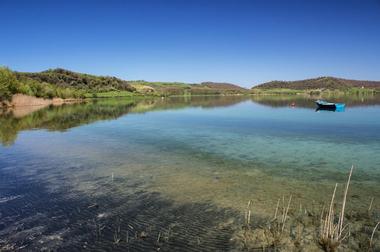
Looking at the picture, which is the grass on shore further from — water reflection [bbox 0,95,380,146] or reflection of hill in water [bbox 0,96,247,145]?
reflection of hill in water [bbox 0,96,247,145]

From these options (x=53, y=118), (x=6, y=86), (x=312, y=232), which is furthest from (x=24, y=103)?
(x=312, y=232)

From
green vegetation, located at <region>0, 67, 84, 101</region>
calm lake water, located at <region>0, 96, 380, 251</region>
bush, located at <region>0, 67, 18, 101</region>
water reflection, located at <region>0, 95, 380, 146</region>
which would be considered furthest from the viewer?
green vegetation, located at <region>0, 67, 84, 101</region>

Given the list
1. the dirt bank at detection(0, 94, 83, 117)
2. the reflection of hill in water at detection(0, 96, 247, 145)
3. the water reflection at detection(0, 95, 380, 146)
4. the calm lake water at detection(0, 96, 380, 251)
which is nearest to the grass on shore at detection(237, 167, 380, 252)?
the calm lake water at detection(0, 96, 380, 251)

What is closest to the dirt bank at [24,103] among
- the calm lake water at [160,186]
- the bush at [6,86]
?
the bush at [6,86]

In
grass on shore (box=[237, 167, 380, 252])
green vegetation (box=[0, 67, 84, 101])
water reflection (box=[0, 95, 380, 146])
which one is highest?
green vegetation (box=[0, 67, 84, 101])

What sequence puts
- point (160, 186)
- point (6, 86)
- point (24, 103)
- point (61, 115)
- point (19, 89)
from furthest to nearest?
point (24, 103) < point (19, 89) < point (6, 86) < point (61, 115) < point (160, 186)

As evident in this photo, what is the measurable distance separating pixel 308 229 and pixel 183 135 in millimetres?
27618

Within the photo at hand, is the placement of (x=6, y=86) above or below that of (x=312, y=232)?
above

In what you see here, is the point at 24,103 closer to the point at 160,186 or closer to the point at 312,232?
the point at 160,186

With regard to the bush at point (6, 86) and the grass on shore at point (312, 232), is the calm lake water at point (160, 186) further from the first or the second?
the bush at point (6, 86)

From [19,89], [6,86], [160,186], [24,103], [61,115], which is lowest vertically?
[61,115]

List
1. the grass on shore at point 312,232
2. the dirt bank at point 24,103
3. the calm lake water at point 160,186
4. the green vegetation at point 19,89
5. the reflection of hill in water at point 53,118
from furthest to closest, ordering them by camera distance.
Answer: the dirt bank at point 24,103 < the green vegetation at point 19,89 < the reflection of hill in water at point 53,118 < the calm lake water at point 160,186 < the grass on shore at point 312,232

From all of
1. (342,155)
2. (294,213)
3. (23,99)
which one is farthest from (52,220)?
(23,99)

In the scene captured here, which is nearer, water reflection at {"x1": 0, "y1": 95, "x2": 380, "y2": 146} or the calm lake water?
the calm lake water
